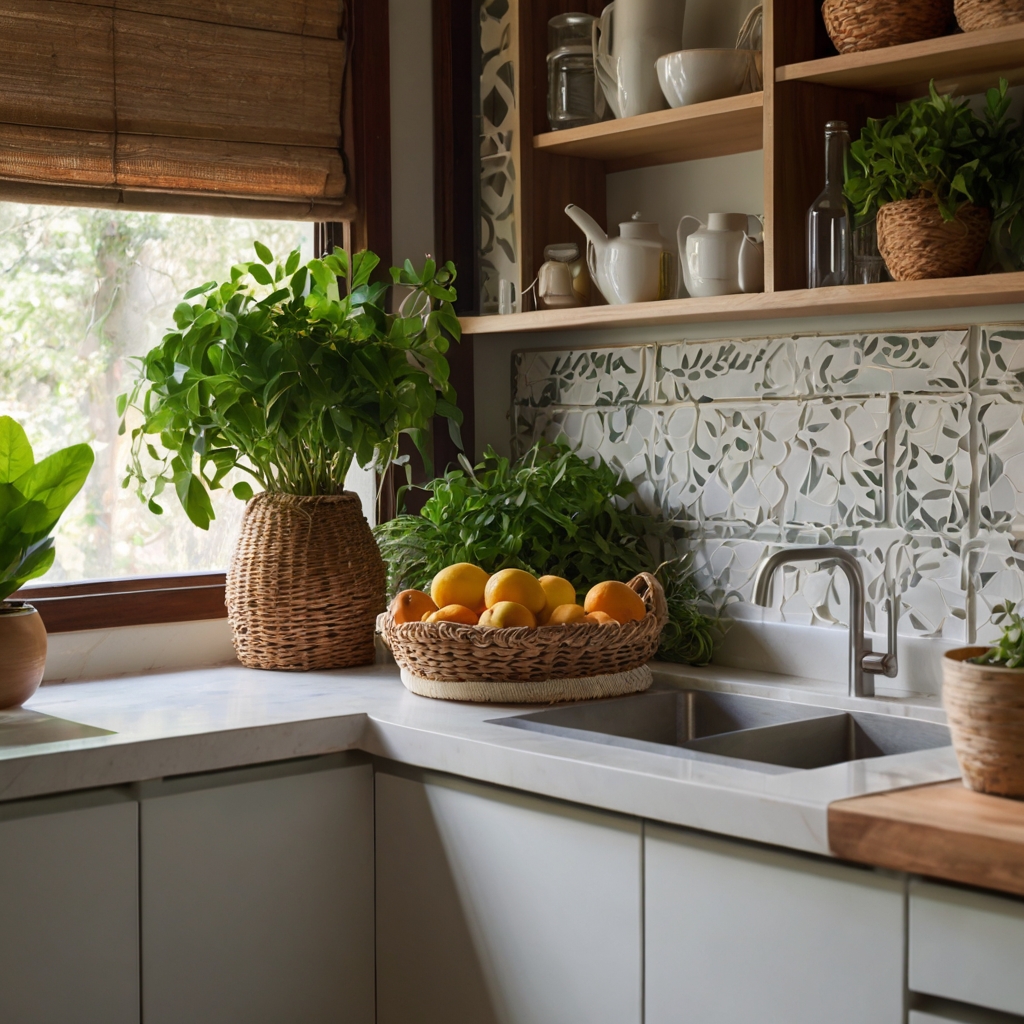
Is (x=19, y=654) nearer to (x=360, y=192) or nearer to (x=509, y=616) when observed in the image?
(x=509, y=616)

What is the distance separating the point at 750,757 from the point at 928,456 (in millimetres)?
538

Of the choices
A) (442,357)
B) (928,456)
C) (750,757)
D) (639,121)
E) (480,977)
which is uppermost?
(639,121)

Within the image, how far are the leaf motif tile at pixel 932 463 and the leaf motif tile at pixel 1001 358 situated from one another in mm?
45

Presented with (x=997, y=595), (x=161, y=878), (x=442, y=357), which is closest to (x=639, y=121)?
(x=442, y=357)

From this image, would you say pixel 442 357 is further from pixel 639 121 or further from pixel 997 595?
pixel 997 595

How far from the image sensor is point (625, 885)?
157 centimetres

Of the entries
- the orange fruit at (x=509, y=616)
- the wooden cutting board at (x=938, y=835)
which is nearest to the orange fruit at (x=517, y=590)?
the orange fruit at (x=509, y=616)

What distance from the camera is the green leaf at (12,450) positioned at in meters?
2.00

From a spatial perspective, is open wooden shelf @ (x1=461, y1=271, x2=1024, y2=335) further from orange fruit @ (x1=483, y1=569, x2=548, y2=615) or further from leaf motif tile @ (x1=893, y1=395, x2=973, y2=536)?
orange fruit @ (x1=483, y1=569, x2=548, y2=615)

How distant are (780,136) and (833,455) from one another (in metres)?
0.50

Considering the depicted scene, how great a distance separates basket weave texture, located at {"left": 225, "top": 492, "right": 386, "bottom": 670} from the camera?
7.38ft

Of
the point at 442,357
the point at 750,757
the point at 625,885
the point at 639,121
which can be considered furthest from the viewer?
the point at 442,357

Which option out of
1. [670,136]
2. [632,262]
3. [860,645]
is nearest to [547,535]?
[632,262]

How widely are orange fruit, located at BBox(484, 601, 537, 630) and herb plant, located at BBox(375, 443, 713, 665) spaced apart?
259mm
